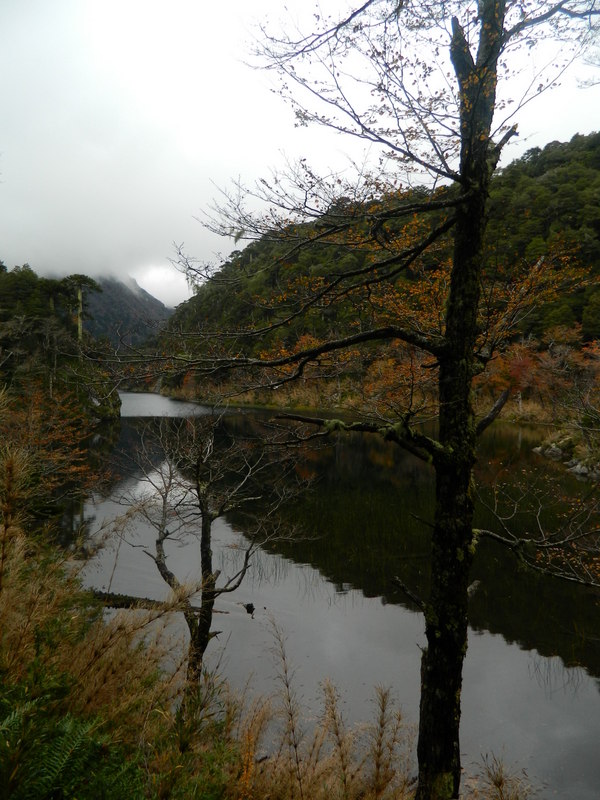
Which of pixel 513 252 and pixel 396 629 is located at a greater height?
pixel 513 252

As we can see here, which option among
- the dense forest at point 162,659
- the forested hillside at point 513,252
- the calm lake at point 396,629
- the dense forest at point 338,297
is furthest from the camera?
the calm lake at point 396,629

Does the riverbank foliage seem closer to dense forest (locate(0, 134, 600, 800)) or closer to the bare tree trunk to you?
dense forest (locate(0, 134, 600, 800))

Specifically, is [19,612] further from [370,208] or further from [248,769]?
[370,208]

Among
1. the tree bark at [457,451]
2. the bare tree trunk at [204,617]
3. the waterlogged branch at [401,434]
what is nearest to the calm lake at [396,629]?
the bare tree trunk at [204,617]

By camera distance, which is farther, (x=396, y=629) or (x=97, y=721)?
(x=396, y=629)

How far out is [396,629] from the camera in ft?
44.8

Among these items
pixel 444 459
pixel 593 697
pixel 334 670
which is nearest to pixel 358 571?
pixel 334 670

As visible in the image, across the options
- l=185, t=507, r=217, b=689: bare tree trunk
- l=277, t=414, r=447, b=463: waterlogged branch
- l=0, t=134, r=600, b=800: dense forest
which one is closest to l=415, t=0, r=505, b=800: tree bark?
l=277, t=414, r=447, b=463: waterlogged branch

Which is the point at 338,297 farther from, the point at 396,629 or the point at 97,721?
the point at 396,629

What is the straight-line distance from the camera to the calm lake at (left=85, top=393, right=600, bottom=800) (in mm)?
9578

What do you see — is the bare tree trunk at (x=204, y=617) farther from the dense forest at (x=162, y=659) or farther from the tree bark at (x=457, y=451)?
the tree bark at (x=457, y=451)

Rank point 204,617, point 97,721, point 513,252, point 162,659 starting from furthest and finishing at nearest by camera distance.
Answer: point 513,252 → point 204,617 → point 162,659 → point 97,721

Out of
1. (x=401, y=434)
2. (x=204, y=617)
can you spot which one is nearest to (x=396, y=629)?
(x=204, y=617)

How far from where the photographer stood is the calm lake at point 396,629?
9.58 m
